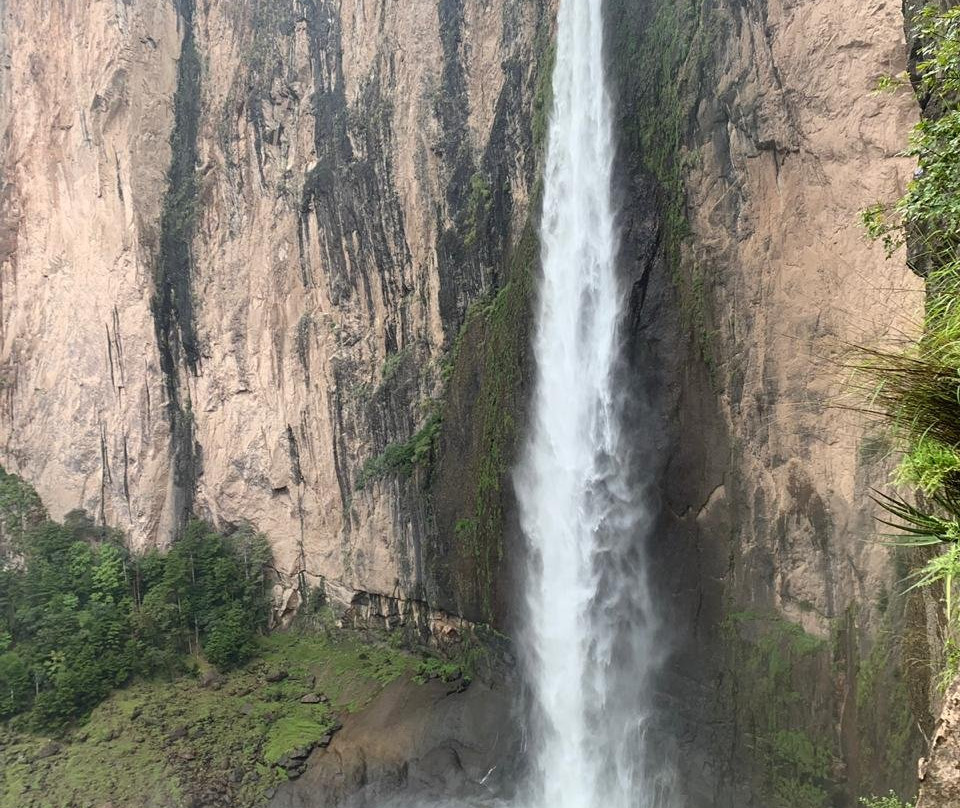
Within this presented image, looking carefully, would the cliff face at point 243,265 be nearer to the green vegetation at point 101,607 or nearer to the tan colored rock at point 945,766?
the green vegetation at point 101,607

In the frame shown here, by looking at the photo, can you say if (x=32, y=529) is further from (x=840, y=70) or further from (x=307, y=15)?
(x=840, y=70)

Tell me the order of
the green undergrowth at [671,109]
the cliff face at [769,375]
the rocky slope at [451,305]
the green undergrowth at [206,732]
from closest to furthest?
1. the cliff face at [769,375]
2. the rocky slope at [451,305]
3. the green undergrowth at [671,109]
4. the green undergrowth at [206,732]

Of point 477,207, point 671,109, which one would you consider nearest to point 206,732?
point 477,207

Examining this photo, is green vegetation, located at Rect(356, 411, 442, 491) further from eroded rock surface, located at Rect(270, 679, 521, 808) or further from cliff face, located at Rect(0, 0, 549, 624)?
eroded rock surface, located at Rect(270, 679, 521, 808)

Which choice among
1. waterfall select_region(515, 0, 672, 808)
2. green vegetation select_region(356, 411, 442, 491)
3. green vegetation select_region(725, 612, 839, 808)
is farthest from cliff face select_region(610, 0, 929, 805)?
green vegetation select_region(356, 411, 442, 491)

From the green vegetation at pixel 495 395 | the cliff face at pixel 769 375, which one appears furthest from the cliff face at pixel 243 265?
the cliff face at pixel 769 375

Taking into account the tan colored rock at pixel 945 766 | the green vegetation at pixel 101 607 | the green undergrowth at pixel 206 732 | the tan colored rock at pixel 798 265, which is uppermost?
the tan colored rock at pixel 798 265
